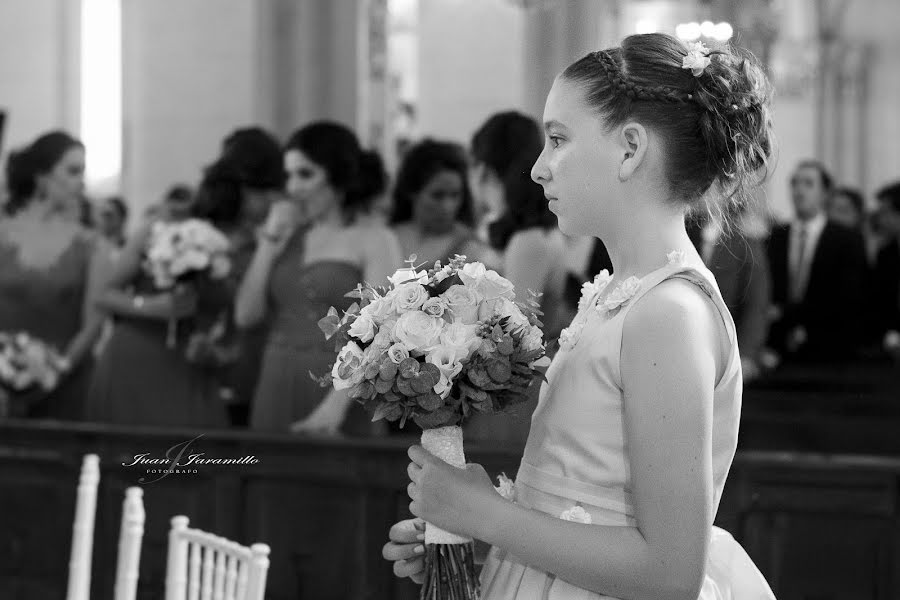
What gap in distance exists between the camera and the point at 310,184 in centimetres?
523

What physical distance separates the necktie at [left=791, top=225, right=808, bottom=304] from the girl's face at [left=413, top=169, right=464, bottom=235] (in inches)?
184

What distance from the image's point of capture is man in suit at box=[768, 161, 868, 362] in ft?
30.3

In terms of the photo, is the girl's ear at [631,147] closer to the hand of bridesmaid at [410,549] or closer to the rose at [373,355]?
the rose at [373,355]

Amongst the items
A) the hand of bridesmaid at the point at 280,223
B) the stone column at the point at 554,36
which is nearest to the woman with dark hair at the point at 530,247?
the hand of bridesmaid at the point at 280,223

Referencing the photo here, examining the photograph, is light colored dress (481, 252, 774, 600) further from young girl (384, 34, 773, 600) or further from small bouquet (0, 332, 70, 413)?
small bouquet (0, 332, 70, 413)

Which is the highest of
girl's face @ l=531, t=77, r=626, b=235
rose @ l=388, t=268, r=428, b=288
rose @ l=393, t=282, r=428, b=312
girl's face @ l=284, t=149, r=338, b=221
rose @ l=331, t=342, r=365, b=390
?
girl's face @ l=531, t=77, r=626, b=235

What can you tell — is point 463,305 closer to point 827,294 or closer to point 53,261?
point 53,261

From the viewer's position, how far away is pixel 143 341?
5.88 meters

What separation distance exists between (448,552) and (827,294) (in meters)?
7.79

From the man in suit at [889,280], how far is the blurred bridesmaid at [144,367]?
7.04 metres

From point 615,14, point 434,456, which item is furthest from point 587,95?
point 615,14

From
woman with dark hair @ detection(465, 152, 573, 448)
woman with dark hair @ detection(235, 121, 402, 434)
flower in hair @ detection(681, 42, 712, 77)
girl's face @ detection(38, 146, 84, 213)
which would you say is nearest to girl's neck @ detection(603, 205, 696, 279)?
flower in hair @ detection(681, 42, 712, 77)

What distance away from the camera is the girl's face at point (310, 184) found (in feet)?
17.1

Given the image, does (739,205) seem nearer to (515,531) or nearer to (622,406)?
(622,406)
